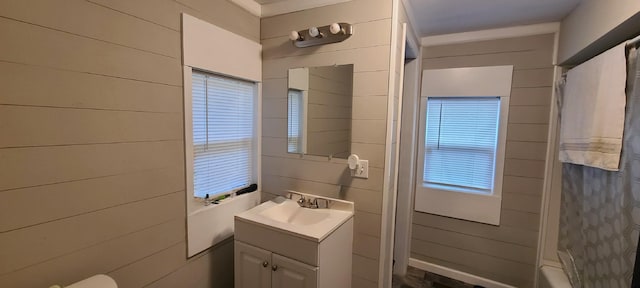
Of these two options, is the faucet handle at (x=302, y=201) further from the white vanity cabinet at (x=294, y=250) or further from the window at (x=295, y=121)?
Result: the window at (x=295, y=121)

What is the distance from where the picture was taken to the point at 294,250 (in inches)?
55.2

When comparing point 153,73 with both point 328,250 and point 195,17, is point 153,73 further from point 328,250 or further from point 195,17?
point 328,250

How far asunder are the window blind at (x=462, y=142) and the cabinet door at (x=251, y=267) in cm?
179

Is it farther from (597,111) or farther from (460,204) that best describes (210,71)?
(460,204)

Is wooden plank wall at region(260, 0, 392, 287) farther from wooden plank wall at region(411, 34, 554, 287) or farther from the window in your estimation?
wooden plank wall at region(411, 34, 554, 287)

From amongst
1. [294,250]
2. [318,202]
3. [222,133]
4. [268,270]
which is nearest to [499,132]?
[318,202]

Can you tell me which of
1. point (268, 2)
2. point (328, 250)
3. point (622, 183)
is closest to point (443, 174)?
point (622, 183)

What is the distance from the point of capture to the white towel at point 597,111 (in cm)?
133

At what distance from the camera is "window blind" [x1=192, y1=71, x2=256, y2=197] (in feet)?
5.25

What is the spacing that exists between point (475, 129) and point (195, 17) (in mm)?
2433

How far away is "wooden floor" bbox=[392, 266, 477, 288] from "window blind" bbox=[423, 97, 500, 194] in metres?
0.93

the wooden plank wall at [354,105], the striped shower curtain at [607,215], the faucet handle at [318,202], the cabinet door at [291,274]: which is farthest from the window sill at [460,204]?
the cabinet door at [291,274]

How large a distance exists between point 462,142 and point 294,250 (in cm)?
191

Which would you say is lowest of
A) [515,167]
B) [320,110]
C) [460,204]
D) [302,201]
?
[460,204]
